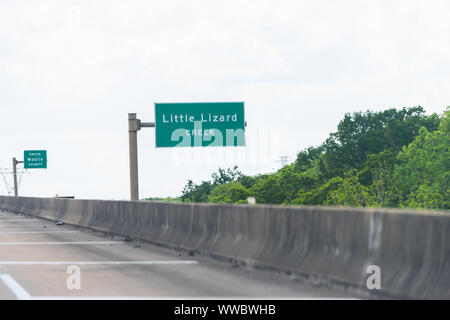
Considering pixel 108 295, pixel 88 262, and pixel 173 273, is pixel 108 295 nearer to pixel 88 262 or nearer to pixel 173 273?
pixel 173 273

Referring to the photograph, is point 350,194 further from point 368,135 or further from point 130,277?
point 130,277

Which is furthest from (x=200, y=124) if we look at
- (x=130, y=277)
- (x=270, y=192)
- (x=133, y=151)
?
(x=270, y=192)

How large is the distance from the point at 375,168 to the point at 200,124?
6512 centimetres

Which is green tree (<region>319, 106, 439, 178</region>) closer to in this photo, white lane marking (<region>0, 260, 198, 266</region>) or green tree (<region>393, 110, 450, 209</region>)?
green tree (<region>393, 110, 450, 209</region>)

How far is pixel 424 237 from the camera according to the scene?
369 inches

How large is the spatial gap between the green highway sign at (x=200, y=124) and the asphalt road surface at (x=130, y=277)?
1121cm

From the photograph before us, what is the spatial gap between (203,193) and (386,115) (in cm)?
6140

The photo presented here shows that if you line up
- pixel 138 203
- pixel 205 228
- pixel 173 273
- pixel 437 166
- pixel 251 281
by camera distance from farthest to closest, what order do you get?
1. pixel 437 166
2. pixel 138 203
3. pixel 205 228
4. pixel 173 273
5. pixel 251 281

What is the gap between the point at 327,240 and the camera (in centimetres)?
1144

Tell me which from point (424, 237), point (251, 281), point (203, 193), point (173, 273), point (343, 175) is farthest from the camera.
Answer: point (203, 193)

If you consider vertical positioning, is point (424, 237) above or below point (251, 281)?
above

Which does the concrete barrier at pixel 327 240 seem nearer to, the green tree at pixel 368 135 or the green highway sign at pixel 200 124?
the green highway sign at pixel 200 124

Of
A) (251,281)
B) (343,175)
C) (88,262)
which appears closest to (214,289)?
(251,281)

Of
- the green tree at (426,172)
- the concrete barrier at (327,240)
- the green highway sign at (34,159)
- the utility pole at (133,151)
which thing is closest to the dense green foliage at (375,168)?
the green tree at (426,172)
